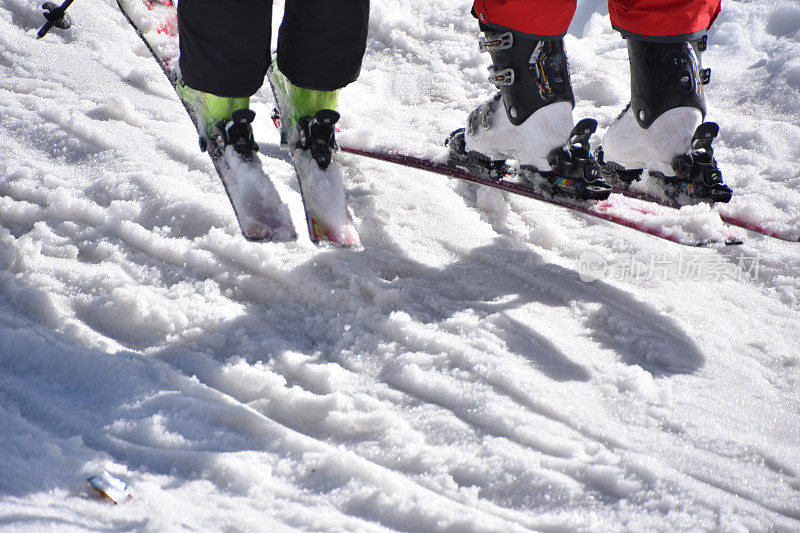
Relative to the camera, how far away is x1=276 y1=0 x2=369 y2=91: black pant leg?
1.75 meters

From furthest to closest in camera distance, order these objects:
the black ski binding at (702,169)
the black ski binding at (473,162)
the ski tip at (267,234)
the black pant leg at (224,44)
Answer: the black ski binding at (473,162), the black ski binding at (702,169), the ski tip at (267,234), the black pant leg at (224,44)

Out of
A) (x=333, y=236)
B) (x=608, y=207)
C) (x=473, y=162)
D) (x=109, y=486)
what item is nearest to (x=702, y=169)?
(x=608, y=207)

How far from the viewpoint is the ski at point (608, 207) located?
2.08m

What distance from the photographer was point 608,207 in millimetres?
2230

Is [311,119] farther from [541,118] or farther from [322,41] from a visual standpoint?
[541,118]

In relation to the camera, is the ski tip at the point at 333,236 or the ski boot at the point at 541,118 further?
the ski boot at the point at 541,118

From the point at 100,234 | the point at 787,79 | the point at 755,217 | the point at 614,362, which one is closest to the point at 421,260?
the point at 614,362

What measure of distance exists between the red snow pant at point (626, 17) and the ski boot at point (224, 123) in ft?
2.78

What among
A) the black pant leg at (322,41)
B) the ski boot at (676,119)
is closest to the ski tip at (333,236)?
the black pant leg at (322,41)

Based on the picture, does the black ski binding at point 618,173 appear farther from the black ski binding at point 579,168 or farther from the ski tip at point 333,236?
the ski tip at point 333,236

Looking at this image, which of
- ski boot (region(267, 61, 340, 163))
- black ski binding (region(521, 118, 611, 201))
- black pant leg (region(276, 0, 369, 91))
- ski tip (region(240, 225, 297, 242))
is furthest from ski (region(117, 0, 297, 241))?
black ski binding (region(521, 118, 611, 201))

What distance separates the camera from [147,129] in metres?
2.30

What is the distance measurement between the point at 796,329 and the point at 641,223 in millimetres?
591

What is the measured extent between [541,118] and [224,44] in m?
1.03
